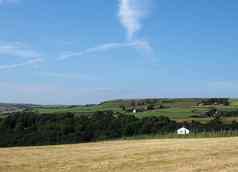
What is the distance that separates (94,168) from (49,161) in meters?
3.38

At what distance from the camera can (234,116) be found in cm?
8669

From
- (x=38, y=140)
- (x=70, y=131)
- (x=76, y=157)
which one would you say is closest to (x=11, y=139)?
(x=38, y=140)

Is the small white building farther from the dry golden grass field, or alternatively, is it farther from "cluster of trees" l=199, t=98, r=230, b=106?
"cluster of trees" l=199, t=98, r=230, b=106

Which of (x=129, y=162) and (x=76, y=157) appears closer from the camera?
(x=129, y=162)

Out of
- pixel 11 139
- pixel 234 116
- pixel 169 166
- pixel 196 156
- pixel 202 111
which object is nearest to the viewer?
pixel 169 166

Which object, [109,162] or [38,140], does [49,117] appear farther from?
[109,162]

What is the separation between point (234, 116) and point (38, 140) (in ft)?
138

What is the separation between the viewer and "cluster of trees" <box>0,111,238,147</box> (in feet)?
196

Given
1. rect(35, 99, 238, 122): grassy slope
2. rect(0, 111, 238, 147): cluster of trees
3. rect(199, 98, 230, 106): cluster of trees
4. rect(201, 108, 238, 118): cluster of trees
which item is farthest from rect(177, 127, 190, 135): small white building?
rect(199, 98, 230, 106): cluster of trees

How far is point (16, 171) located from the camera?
2078cm

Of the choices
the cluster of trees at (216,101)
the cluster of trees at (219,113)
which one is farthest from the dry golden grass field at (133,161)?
the cluster of trees at (216,101)

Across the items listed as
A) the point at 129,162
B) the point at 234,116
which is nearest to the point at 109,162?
the point at 129,162

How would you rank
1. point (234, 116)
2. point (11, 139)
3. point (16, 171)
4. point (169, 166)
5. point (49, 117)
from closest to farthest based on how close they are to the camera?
1. point (16, 171)
2. point (169, 166)
3. point (11, 139)
4. point (49, 117)
5. point (234, 116)

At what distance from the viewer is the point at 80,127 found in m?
68.5
